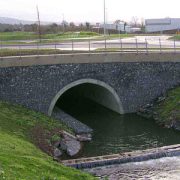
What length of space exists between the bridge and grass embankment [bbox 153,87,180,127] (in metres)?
1.25

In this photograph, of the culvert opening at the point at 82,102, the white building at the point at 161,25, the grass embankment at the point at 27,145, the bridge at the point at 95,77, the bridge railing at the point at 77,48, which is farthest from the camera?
the white building at the point at 161,25

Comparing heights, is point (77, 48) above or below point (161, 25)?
below

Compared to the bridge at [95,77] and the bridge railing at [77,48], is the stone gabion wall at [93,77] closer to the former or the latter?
the bridge at [95,77]

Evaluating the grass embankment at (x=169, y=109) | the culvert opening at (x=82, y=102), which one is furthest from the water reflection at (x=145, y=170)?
the grass embankment at (x=169, y=109)

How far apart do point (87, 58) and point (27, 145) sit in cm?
1269

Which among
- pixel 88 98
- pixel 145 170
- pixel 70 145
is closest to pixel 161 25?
pixel 88 98

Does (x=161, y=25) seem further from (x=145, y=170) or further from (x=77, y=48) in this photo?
(x=145, y=170)

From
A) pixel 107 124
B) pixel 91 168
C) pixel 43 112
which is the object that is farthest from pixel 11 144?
pixel 107 124

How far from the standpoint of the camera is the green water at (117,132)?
28.5 m

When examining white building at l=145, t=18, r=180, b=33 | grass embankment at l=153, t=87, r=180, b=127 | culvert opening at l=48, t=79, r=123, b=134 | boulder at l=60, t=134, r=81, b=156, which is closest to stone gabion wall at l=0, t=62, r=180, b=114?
culvert opening at l=48, t=79, r=123, b=134

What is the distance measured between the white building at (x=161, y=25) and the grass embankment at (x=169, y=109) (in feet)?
169

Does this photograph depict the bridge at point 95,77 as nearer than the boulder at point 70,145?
No

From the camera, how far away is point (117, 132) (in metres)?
32.4

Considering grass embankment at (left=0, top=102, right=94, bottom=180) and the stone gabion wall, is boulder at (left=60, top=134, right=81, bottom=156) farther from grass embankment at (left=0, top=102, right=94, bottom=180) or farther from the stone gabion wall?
the stone gabion wall
